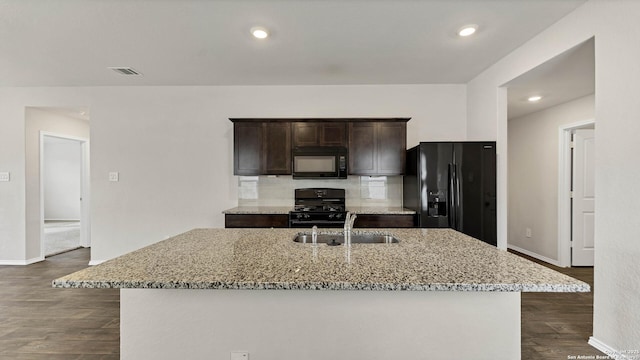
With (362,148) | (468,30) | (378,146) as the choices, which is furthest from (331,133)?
(468,30)

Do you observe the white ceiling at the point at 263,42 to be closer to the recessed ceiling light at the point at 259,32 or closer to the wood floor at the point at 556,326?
the recessed ceiling light at the point at 259,32

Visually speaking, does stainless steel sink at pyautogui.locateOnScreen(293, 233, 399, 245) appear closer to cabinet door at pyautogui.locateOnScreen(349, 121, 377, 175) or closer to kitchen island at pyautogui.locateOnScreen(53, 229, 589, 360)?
kitchen island at pyautogui.locateOnScreen(53, 229, 589, 360)

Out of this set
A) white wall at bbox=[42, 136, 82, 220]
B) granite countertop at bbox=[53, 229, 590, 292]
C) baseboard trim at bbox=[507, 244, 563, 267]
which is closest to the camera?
granite countertop at bbox=[53, 229, 590, 292]

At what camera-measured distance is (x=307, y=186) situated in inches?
166

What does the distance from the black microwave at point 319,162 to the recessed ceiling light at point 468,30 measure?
1717mm

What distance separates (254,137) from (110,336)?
2.42 meters

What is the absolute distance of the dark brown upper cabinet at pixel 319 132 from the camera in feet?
12.5

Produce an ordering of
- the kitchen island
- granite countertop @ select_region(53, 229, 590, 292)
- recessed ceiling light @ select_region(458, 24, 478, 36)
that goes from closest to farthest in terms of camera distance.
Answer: granite countertop @ select_region(53, 229, 590, 292), the kitchen island, recessed ceiling light @ select_region(458, 24, 478, 36)

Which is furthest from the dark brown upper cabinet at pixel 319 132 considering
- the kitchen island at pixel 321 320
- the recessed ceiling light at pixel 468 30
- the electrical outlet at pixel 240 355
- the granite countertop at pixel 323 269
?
the electrical outlet at pixel 240 355

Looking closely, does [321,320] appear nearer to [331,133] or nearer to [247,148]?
[331,133]

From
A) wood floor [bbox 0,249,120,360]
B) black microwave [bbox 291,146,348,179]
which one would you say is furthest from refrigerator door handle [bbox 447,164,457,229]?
wood floor [bbox 0,249,120,360]

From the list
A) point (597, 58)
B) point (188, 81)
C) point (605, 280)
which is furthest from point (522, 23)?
point (188, 81)

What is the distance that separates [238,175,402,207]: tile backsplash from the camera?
13.8 feet

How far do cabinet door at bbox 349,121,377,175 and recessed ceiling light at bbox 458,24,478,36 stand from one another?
4.62 ft
